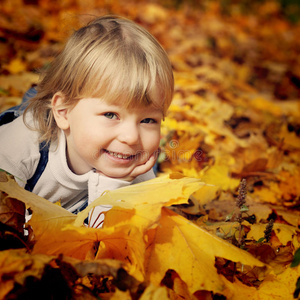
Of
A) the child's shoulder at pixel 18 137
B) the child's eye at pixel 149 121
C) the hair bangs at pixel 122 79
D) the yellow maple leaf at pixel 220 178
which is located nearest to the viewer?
the hair bangs at pixel 122 79

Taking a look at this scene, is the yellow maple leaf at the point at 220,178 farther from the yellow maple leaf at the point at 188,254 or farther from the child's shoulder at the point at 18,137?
the child's shoulder at the point at 18,137

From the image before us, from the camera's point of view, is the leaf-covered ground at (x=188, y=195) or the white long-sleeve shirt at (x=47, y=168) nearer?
the leaf-covered ground at (x=188, y=195)

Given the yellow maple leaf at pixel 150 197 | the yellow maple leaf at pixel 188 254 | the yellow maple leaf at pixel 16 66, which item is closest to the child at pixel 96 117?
the yellow maple leaf at pixel 150 197

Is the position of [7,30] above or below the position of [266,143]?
above

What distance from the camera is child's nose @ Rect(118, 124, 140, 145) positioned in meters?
1.32

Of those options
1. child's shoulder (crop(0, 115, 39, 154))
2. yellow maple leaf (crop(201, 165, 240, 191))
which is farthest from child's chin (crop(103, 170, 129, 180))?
yellow maple leaf (crop(201, 165, 240, 191))

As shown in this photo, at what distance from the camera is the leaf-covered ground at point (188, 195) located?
95 centimetres

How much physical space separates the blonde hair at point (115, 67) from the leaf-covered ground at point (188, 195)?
381 millimetres

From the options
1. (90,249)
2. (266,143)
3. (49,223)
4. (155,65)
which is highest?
(155,65)

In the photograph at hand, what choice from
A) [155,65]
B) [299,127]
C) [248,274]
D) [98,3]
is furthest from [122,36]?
[98,3]

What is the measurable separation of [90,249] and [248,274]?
1.82 feet

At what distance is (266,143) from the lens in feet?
8.26

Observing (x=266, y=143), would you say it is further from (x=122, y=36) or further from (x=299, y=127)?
(x=122, y=36)

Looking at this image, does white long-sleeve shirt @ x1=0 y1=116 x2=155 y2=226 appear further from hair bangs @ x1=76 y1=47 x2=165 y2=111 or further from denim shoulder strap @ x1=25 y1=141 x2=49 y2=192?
hair bangs @ x1=76 y1=47 x2=165 y2=111
